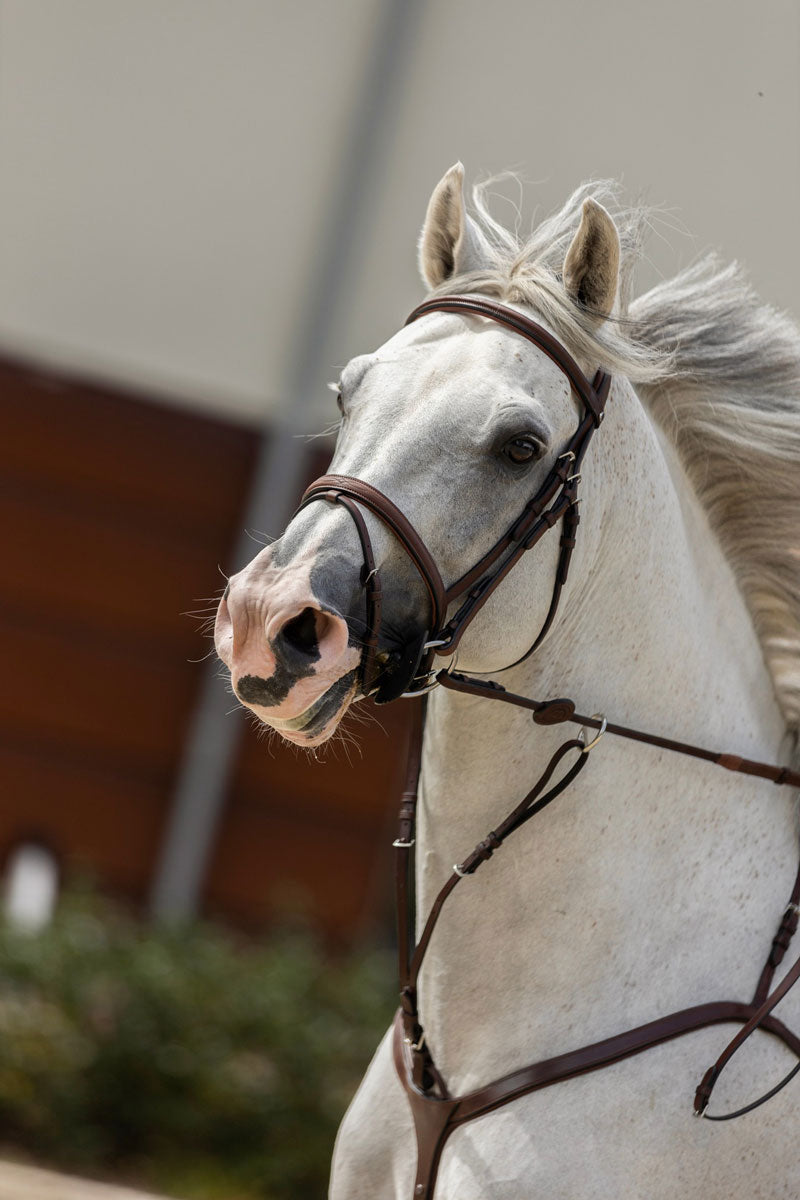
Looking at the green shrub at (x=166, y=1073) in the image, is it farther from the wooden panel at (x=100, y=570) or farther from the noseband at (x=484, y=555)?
the noseband at (x=484, y=555)

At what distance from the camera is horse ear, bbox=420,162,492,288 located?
226 cm

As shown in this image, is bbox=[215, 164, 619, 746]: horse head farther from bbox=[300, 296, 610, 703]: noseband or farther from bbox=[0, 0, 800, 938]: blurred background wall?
bbox=[0, 0, 800, 938]: blurred background wall

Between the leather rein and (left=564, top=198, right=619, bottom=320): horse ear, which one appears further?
(left=564, top=198, right=619, bottom=320): horse ear

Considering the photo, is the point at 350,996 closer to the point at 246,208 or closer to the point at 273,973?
the point at 273,973

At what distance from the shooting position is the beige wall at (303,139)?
411 cm

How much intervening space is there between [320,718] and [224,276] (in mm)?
4529

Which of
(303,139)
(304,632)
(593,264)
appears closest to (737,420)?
(593,264)

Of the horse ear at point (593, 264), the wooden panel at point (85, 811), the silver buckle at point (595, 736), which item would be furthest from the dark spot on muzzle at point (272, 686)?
the wooden panel at point (85, 811)

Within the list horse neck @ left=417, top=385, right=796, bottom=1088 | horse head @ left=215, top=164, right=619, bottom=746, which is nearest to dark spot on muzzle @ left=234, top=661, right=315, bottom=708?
horse head @ left=215, top=164, right=619, bottom=746

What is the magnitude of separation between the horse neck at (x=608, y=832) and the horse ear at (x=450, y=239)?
0.42 metres

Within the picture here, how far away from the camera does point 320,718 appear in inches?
70.1

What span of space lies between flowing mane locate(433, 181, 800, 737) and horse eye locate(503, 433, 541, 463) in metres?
0.40

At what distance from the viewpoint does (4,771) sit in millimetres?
6949

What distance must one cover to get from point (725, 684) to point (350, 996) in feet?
13.0
